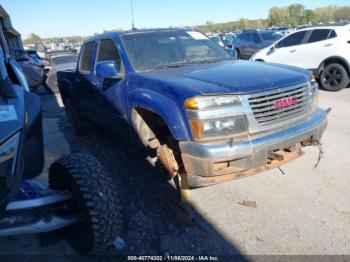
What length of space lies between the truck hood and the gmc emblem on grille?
15 centimetres

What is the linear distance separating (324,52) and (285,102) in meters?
7.05

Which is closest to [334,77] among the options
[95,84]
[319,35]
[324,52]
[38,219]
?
[324,52]

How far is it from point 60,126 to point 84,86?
2.71m

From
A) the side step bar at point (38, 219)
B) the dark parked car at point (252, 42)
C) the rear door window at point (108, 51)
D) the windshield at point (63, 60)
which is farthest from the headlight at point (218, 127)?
the dark parked car at point (252, 42)

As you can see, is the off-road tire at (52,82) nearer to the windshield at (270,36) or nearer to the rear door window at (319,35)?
the rear door window at (319,35)

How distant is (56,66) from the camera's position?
13594 millimetres

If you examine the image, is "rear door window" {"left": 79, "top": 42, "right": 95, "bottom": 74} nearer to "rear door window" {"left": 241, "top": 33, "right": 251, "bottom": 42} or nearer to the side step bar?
the side step bar

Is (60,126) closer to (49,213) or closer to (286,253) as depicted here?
(49,213)

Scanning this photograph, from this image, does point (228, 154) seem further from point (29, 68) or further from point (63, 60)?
point (63, 60)

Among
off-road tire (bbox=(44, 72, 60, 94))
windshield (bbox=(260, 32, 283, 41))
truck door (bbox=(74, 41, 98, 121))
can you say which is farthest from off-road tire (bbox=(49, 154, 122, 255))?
windshield (bbox=(260, 32, 283, 41))

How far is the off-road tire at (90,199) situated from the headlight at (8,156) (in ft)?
1.80

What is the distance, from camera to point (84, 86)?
5379mm

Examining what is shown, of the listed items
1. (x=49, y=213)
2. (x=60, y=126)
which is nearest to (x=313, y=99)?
(x=49, y=213)

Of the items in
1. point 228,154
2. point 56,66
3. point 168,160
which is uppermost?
point 228,154
